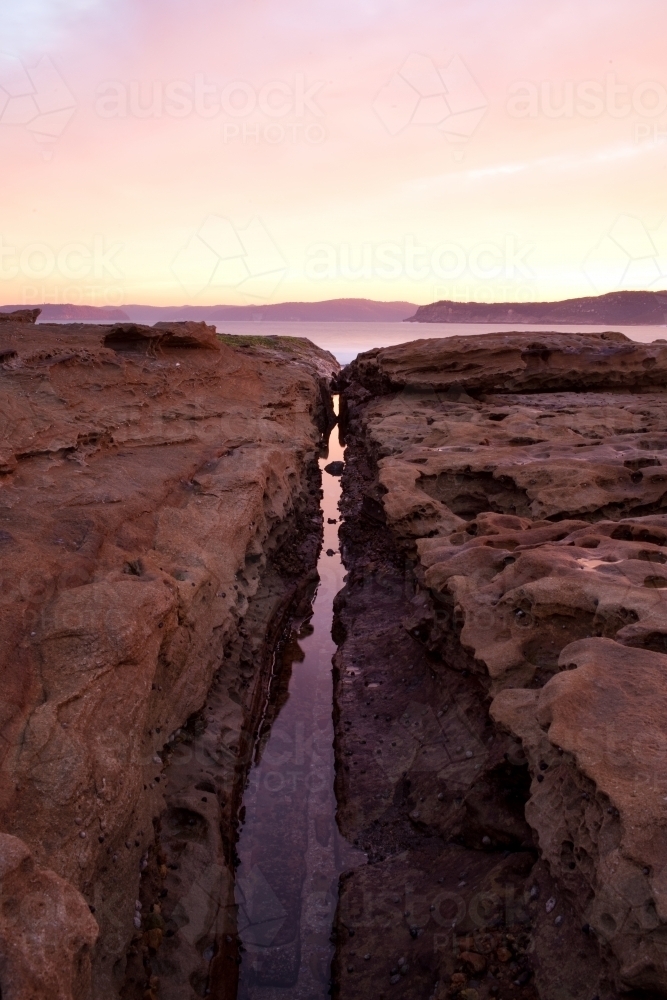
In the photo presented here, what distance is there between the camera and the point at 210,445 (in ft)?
47.4

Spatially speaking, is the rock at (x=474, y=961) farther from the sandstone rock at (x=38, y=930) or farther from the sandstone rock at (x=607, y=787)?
the sandstone rock at (x=38, y=930)

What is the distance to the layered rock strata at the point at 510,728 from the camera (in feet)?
14.5

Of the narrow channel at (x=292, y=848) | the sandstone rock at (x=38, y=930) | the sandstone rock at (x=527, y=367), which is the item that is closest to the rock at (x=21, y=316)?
the sandstone rock at (x=527, y=367)

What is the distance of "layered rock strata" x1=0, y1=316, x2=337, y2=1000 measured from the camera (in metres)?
5.08

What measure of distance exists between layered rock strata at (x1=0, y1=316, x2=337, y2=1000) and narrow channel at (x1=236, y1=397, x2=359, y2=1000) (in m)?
0.32

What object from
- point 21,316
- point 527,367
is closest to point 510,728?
point 21,316

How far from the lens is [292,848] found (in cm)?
750

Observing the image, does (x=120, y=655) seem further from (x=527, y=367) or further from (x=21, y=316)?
(x=527, y=367)

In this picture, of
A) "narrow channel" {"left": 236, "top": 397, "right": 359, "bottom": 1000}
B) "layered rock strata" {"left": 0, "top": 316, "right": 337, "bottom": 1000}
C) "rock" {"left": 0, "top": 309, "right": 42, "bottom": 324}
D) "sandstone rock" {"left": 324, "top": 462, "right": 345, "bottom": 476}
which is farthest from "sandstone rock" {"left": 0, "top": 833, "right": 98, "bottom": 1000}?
"sandstone rock" {"left": 324, "top": 462, "right": 345, "bottom": 476}

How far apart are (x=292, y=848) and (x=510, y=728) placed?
3169mm

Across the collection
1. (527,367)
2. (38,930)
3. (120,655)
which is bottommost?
(38,930)

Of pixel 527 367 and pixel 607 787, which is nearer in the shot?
pixel 607 787

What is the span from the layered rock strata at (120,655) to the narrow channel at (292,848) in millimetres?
321

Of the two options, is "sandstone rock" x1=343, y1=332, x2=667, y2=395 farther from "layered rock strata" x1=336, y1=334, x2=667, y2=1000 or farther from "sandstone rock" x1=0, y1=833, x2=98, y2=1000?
"sandstone rock" x1=0, y1=833, x2=98, y2=1000
